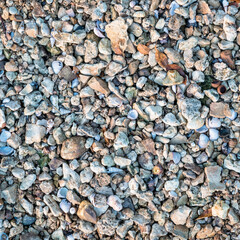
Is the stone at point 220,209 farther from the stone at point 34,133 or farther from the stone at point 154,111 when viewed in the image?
the stone at point 34,133

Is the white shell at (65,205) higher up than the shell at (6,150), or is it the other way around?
the shell at (6,150)

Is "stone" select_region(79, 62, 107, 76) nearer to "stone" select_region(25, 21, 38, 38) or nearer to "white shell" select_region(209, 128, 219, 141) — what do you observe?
"stone" select_region(25, 21, 38, 38)

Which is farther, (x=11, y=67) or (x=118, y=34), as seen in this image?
(x=11, y=67)

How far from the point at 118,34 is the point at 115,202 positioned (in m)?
1.16

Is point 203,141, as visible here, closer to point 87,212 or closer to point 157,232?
point 157,232

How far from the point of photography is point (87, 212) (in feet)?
6.59

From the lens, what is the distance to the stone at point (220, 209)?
196 centimetres

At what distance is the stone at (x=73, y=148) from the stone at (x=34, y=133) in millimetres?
183

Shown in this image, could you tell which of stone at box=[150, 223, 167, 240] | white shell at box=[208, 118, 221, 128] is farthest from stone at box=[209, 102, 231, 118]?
stone at box=[150, 223, 167, 240]

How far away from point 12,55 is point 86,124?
0.77m

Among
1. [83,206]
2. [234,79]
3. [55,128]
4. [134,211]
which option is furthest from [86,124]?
[234,79]

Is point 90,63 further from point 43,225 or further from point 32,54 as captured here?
point 43,225

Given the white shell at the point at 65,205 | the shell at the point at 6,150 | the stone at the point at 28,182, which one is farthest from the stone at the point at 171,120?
the shell at the point at 6,150

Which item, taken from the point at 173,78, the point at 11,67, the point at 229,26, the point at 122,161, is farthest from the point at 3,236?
the point at 229,26
